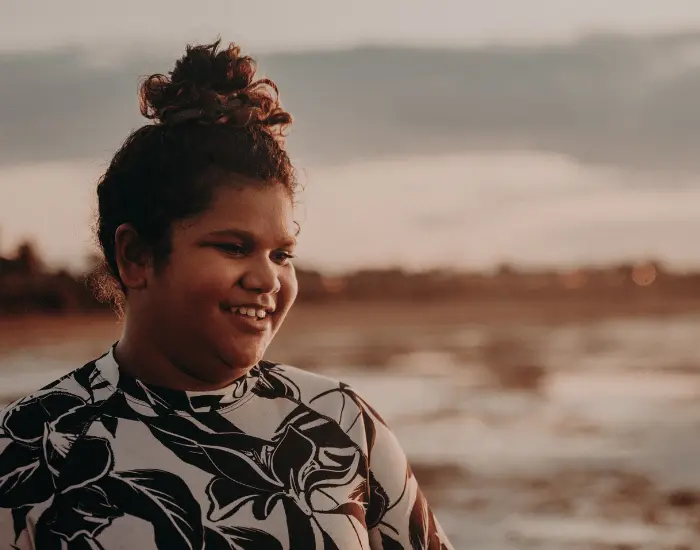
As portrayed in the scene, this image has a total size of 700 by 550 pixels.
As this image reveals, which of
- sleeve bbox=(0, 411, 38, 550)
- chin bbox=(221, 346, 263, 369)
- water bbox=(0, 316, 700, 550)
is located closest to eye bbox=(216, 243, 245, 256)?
chin bbox=(221, 346, 263, 369)

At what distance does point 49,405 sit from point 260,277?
41 cm

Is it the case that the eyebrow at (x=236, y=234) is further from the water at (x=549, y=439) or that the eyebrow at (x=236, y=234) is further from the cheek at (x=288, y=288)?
the water at (x=549, y=439)

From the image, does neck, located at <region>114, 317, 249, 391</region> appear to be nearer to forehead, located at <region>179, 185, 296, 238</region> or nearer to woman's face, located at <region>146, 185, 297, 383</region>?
woman's face, located at <region>146, 185, 297, 383</region>

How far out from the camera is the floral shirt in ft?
5.71

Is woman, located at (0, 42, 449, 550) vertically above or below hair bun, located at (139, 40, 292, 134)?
below

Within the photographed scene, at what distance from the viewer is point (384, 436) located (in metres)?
1.92

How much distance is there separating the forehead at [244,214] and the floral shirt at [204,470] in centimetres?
28

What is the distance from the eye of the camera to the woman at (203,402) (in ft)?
5.76

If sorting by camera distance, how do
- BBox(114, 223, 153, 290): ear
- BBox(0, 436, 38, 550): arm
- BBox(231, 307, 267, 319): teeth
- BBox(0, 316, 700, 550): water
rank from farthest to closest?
BBox(0, 316, 700, 550): water
BBox(114, 223, 153, 290): ear
BBox(231, 307, 267, 319): teeth
BBox(0, 436, 38, 550): arm

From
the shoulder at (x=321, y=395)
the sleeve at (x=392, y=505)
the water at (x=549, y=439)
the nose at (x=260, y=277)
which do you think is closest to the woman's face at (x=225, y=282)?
the nose at (x=260, y=277)

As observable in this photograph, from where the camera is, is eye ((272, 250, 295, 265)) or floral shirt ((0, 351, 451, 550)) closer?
floral shirt ((0, 351, 451, 550))

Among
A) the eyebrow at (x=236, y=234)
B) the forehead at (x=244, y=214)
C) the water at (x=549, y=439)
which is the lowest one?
the water at (x=549, y=439)

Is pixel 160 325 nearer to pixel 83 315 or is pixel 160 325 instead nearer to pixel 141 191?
pixel 141 191

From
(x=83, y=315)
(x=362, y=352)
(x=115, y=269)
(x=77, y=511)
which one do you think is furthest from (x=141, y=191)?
(x=83, y=315)
